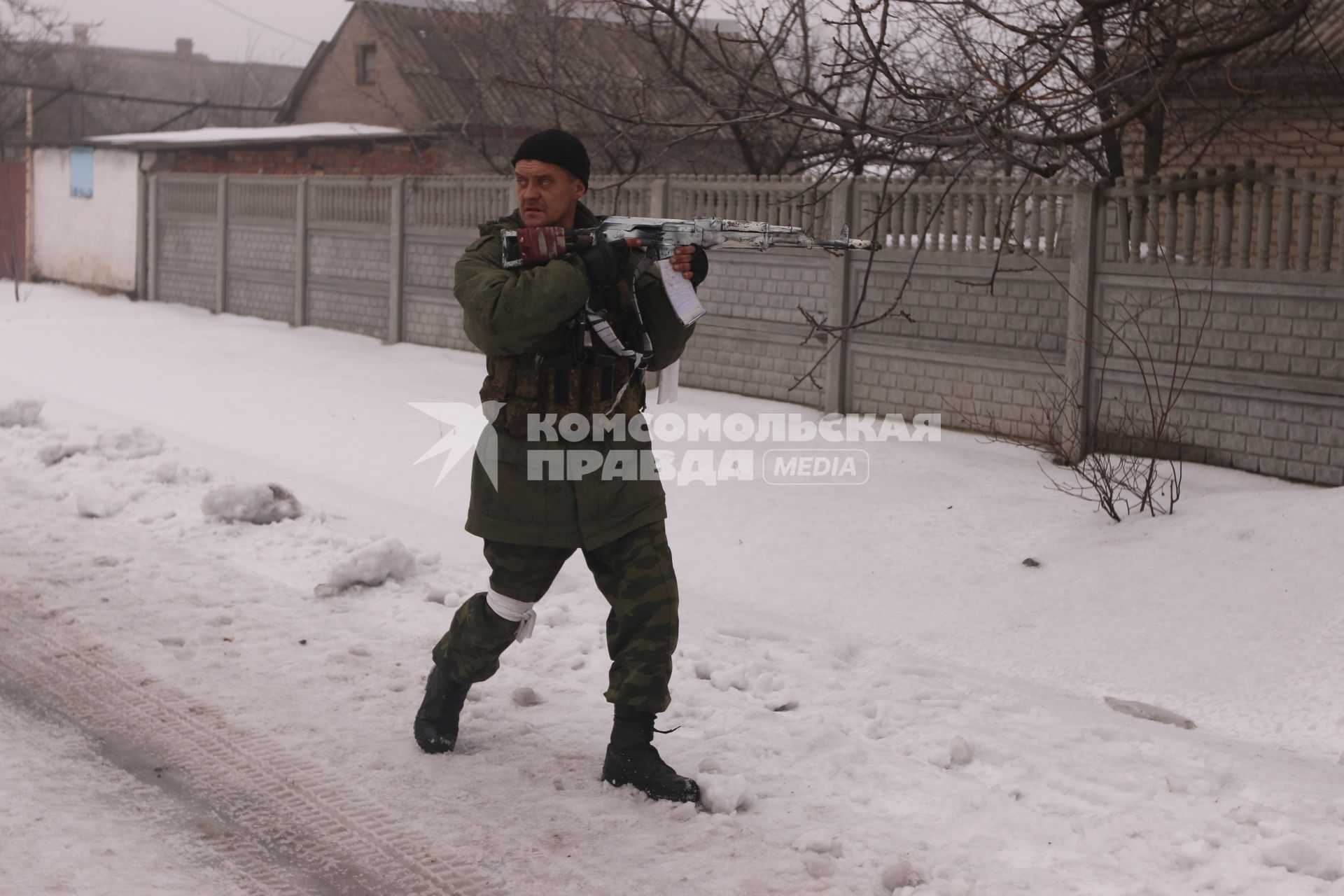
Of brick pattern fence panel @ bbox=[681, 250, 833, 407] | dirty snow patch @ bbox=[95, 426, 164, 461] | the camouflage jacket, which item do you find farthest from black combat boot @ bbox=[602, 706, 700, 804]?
brick pattern fence panel @ bbox=[681, 250, 833, 407]

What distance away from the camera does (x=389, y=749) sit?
4.20 meters

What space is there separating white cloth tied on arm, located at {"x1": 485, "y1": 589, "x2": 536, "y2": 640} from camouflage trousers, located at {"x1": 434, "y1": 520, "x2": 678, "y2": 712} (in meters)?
0.01

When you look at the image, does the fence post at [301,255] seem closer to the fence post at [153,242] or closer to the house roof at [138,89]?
the fence post at [153,242]

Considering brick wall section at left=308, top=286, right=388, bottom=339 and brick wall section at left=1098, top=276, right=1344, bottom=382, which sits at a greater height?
brick wall section at left=1098, top=276, right=1344, bottom=382

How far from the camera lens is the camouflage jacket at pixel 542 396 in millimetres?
3695

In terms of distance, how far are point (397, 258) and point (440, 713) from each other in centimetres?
1072

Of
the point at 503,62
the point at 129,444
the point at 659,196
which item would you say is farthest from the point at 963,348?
the point at 503,62

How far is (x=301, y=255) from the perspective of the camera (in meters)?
15.8

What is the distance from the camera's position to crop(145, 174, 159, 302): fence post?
19.2 meters

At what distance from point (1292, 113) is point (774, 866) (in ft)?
37.1

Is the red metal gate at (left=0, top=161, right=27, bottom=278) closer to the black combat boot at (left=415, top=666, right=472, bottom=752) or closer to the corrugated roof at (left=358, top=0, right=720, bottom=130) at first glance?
Answer: the corrugated roof at (left=358, top=0, right=720, bottom=130)

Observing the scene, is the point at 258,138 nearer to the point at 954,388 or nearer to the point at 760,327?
the point at 760,327

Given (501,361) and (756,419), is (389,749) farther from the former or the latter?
(756,419)

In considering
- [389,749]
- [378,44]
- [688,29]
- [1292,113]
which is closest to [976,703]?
[389,749]
